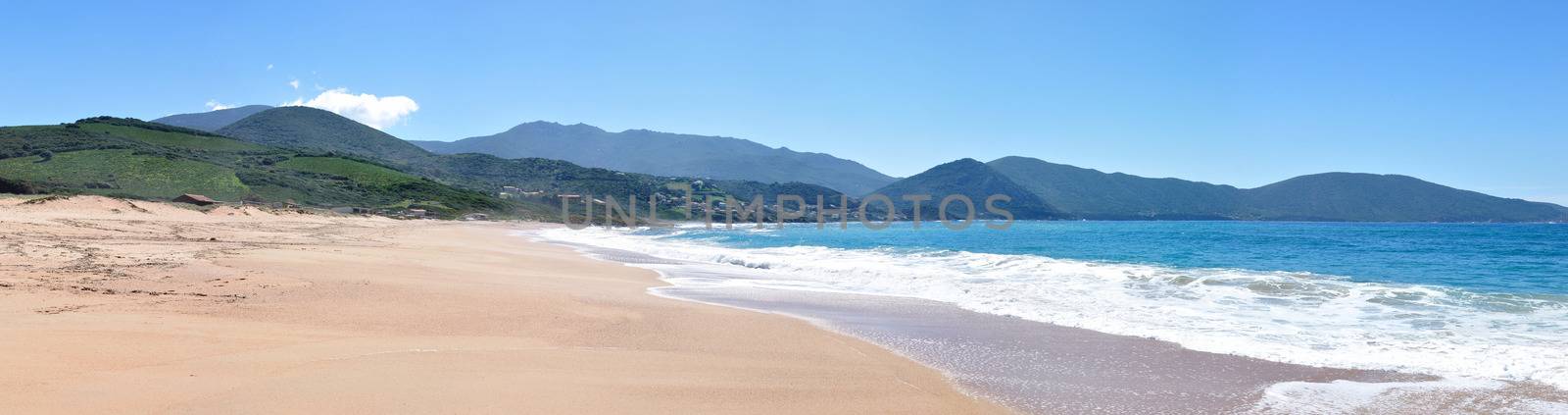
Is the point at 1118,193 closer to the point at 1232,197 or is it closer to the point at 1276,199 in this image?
the point at 1232,197

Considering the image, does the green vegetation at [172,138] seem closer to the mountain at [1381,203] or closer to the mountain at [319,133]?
the mountain at [319,133]

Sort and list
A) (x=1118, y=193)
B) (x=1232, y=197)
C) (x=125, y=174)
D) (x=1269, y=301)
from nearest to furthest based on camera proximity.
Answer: (x=1269, y=301) < (x=125, y=174) < (x=1232, y=197) < (x=1118, y=193)

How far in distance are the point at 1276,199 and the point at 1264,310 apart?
554ft

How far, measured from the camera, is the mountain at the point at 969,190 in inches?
5807

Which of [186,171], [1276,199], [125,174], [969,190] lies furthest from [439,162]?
[1276,199]

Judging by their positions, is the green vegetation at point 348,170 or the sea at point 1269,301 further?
the green vegetation at point 348,170

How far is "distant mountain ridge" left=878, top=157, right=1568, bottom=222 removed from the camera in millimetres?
119625

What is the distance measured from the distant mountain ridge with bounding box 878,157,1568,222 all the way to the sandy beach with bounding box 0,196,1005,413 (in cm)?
14832

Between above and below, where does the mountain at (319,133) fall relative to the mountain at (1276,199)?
above

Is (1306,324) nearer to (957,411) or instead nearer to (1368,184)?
(957,411)

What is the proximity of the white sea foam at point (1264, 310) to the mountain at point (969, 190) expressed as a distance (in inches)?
4878

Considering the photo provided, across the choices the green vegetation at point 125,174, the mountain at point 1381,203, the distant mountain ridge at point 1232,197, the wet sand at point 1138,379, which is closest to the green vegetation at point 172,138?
the green vegetation at point 125,174

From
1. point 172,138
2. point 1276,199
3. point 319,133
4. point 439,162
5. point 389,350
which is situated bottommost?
point 389,350

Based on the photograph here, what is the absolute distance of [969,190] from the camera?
15525 centimetres
